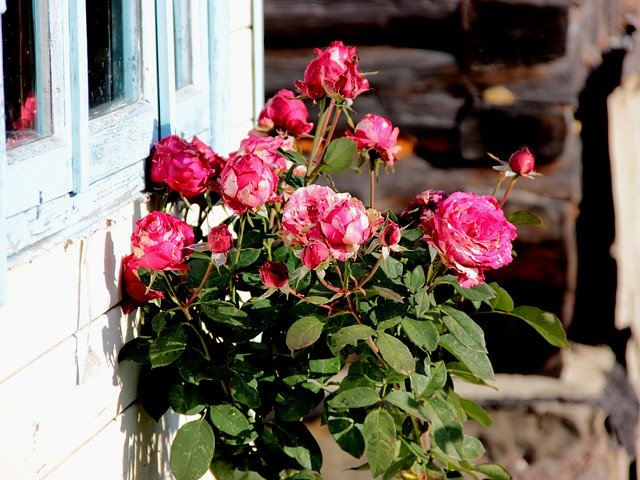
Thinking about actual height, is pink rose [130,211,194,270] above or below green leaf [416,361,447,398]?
above

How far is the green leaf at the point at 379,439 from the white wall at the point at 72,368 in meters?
0.43

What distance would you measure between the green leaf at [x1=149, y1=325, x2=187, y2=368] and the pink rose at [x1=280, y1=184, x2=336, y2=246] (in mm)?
261

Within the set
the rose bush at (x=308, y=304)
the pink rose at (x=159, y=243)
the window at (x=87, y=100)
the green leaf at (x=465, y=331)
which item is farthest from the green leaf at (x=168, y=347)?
the green leaf at (x=465, y=331)

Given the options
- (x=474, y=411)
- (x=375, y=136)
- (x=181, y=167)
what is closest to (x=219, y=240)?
(x=181, y=167)

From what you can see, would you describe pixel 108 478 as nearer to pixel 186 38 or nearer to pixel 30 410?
pixel 30 410

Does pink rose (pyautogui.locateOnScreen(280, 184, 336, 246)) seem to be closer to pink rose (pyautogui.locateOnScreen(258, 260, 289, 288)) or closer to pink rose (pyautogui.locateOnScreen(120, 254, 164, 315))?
pink rose (pyautogui.locateOnScreen(258, 260, 289, 288))

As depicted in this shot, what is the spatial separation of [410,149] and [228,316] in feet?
6.42

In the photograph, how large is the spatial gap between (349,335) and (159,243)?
0.33 meters

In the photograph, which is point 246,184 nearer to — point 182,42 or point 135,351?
point 135,351

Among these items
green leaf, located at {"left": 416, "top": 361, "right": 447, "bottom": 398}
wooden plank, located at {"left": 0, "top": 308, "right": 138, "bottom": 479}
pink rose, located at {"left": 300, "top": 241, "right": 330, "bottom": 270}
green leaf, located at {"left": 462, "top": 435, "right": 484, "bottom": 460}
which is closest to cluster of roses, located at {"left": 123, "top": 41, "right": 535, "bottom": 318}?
pink rose, located at {"left": 300, "top": 241, "right": 330, "bottom": 270}

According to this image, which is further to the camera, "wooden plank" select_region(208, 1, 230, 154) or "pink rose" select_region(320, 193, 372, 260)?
"wooden plank" select_region(208, 1, 230, 154)

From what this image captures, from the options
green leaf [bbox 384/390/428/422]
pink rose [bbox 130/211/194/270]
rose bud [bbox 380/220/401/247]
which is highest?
rose bud [bbox 380/220/401/247]

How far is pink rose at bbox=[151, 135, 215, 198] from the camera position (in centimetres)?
179

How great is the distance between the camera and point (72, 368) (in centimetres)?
162
